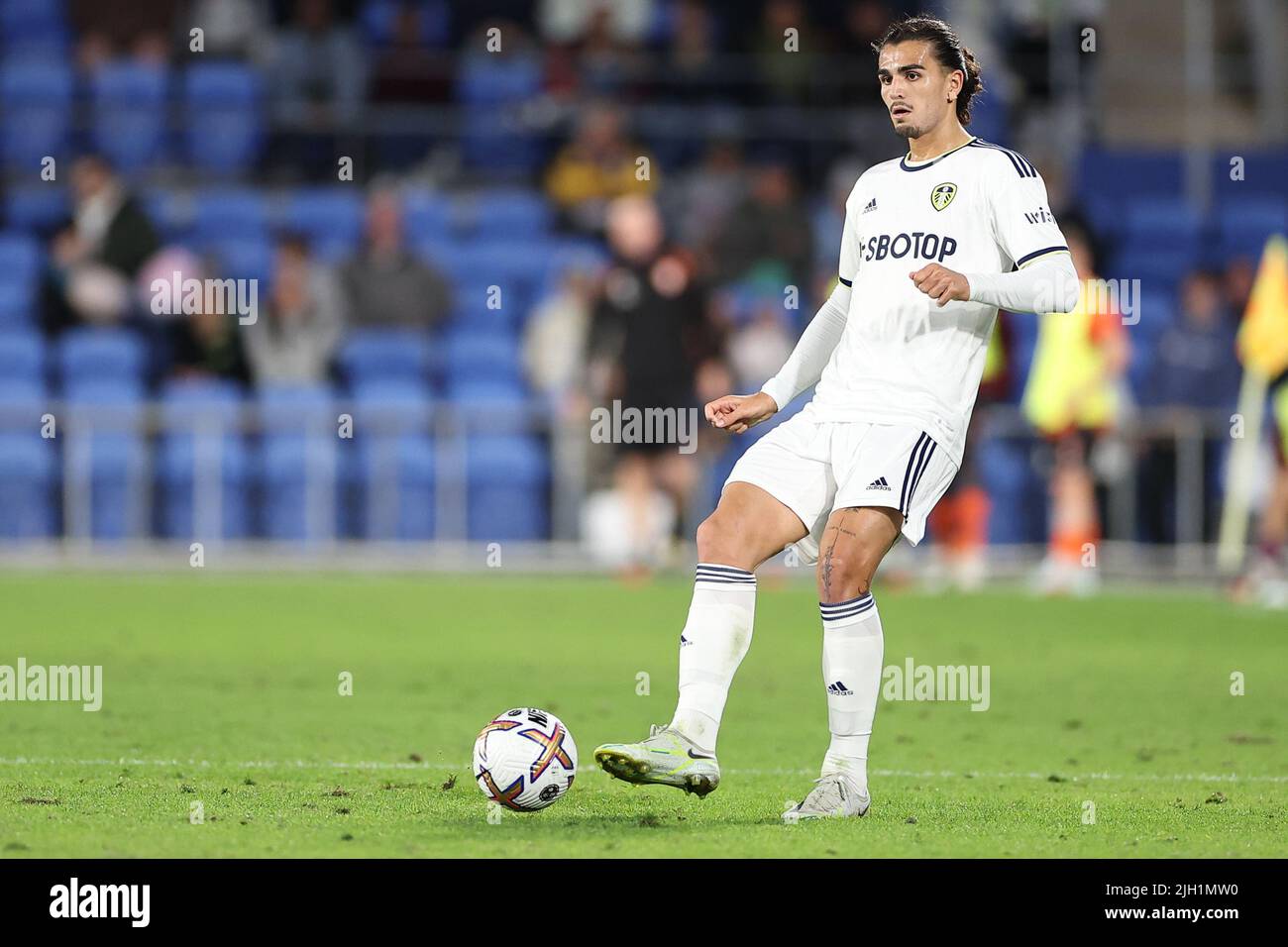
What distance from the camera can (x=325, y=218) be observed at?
2147 cm

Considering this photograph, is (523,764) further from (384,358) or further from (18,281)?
(18,281)

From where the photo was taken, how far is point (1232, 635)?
549 inches

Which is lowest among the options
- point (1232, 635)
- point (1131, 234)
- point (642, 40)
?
point (1232, 635)

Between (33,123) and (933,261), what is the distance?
1630 cm

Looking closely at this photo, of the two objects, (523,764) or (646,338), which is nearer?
(523,764)

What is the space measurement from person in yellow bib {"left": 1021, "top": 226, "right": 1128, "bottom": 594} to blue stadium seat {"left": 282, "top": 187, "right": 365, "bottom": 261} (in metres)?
7.55

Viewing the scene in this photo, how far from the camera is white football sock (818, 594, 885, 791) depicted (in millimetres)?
6840

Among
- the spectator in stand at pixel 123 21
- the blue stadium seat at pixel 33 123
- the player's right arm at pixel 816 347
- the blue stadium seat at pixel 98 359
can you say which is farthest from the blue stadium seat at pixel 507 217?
the player's right arm at pixel 816 347

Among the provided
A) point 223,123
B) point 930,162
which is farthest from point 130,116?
point 930,162

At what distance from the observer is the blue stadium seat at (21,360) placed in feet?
63.7

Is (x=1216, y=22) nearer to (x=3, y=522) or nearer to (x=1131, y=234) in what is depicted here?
(x=1131, y=234)
